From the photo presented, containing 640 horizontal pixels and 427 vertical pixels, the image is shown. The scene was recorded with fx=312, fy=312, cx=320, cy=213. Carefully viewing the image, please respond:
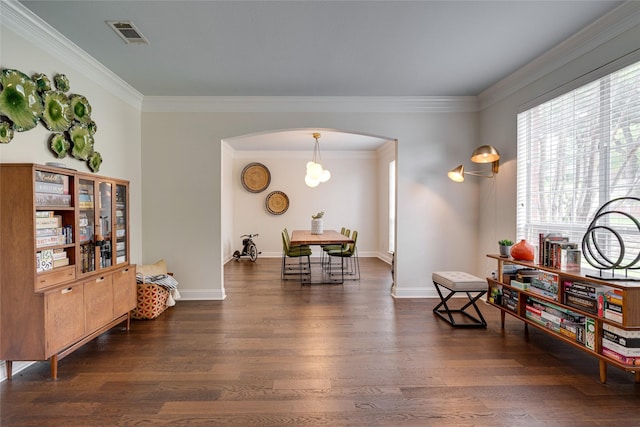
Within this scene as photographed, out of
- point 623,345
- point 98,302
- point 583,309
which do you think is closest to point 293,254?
point 98,302

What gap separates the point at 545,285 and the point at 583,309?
1.30 ft

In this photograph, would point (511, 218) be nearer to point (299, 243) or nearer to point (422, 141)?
point (422, 141)

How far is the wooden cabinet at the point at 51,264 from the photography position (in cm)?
212

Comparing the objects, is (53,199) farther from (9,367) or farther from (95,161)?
(9,367)

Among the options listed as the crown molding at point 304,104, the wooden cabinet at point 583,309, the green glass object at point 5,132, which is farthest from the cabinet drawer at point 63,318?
the wooden cabinet at point 583,309

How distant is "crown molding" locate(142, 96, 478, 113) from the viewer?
4.10m

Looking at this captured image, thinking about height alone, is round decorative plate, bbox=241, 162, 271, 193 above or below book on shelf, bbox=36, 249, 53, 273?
above

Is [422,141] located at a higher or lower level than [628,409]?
higher

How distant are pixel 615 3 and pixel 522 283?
227 centimetres

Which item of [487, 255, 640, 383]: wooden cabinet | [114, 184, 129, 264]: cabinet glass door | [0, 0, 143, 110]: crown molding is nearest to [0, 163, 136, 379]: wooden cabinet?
[114, 184, 129, 264]: cabinet glass door

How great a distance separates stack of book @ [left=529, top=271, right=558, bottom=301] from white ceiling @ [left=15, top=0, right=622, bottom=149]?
6.72 ft

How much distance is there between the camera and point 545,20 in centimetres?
243

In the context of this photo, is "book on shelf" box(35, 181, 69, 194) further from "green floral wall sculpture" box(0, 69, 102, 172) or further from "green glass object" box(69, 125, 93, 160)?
"green glass object" box(69, 125, 93, 160)

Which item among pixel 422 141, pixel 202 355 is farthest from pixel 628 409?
pixel 422 141
